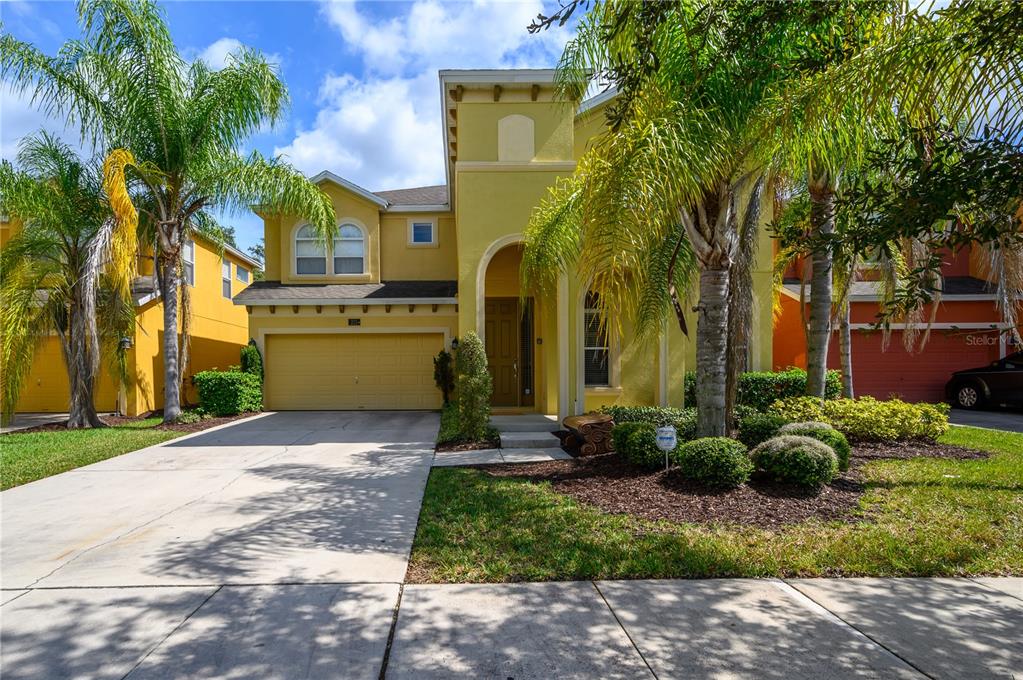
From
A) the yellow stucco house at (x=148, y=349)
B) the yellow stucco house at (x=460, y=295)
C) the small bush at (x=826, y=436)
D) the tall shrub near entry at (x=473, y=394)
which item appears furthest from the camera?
the yellow stucco house at (x=148, y=349)

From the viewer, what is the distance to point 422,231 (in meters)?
16.4

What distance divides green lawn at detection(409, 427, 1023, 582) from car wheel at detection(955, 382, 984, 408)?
10.5m

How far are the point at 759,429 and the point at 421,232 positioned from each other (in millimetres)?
11885

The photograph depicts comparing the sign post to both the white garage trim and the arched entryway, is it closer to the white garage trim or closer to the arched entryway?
the arched entryway

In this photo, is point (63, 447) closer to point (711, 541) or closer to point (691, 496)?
point (691, 496)

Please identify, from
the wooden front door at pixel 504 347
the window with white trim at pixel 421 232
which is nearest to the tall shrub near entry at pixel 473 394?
the wooden front door at pixel 504 347

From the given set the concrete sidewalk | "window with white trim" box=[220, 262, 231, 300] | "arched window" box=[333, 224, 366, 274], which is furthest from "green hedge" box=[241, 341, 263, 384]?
the concrete sidewalk

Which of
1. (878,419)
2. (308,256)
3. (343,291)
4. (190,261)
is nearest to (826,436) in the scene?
(878,419)

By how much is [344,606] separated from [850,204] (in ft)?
14.2

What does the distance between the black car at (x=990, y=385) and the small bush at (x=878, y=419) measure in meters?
6.78

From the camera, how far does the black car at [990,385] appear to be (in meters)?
13.4

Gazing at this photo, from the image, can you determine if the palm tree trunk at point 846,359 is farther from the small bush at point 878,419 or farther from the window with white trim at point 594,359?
the window with white trim at point 594,359

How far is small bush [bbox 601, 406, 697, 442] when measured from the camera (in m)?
7.81

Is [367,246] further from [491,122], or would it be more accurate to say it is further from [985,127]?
[985,127]
